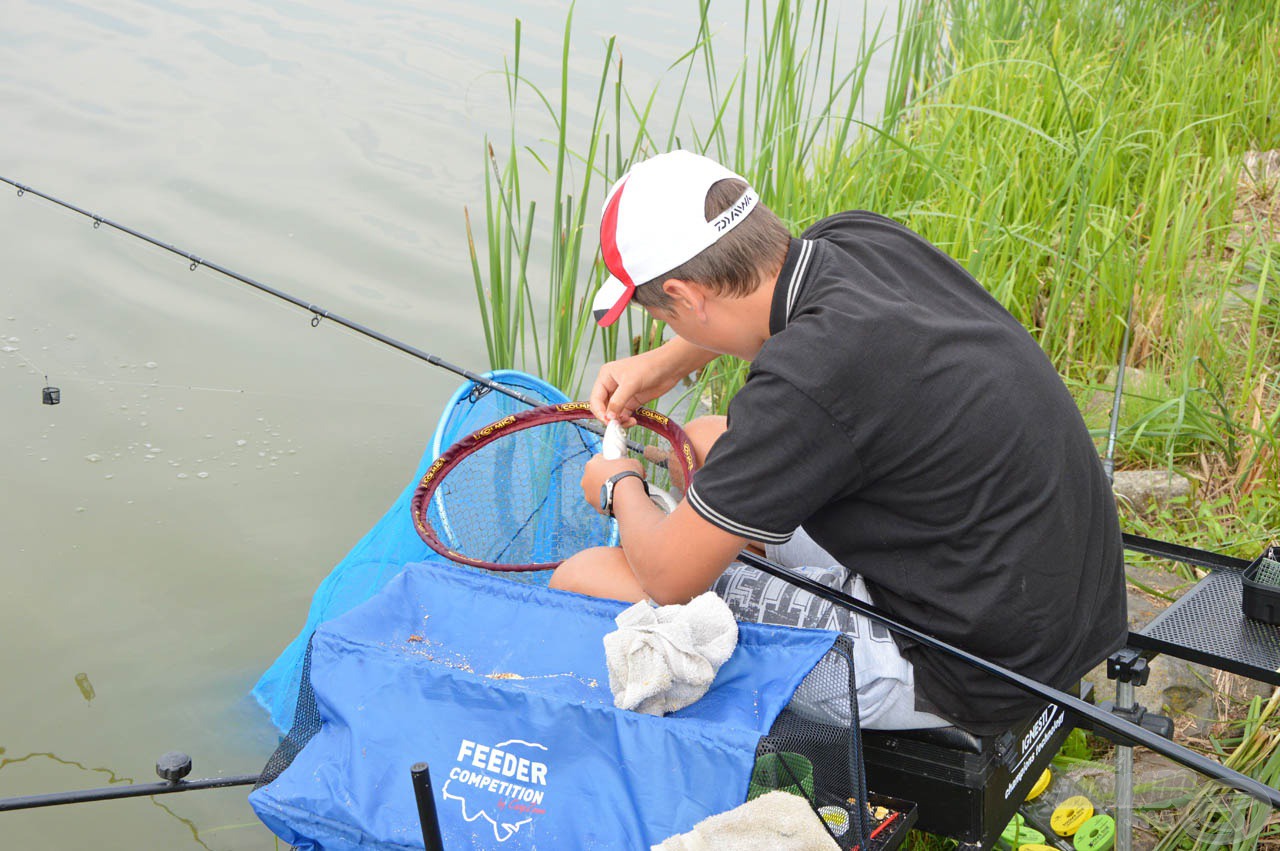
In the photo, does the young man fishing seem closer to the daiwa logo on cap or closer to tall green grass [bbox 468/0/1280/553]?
the daiwa logo on cap

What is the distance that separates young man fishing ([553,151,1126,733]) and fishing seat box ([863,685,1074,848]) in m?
0.04

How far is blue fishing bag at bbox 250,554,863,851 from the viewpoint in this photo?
5.10 feet

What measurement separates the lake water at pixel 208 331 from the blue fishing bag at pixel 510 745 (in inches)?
36.2

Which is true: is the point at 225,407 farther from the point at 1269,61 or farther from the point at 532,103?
the point at 1269,61

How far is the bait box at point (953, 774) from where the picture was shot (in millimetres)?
1717

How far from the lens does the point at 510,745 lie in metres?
1.62

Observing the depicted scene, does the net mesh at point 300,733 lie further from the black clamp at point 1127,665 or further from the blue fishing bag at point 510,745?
the black clamp at point 1127,665

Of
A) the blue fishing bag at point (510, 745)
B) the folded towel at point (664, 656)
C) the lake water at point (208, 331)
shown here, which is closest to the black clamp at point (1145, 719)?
the blue fishing bag at point (510, 745)

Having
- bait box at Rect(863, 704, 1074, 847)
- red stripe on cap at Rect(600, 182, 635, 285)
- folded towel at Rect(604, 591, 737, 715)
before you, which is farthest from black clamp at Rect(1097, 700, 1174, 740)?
red stripe on cap at Rect(600, 182, 635, 285)

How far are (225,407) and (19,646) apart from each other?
119 cm

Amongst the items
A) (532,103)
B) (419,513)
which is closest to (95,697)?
(419,513)

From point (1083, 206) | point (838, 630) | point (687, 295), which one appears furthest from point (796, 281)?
point (1083, 206)

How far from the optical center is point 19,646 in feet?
9.34

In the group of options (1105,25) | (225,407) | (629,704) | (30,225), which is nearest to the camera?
(629,704)
